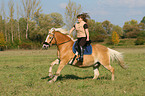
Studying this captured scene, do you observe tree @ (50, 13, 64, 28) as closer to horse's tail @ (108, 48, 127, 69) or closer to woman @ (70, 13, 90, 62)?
horse's tail @ (108, 48, 127, 69)

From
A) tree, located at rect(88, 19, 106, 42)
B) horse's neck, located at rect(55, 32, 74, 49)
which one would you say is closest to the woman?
horse's neck, located at rect(55, 32, 74, 49)

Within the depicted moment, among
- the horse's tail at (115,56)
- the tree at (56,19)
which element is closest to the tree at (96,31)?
the tree at (56,19)

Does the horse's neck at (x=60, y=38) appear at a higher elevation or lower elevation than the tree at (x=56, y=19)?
lower

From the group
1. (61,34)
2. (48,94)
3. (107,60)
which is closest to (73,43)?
(61,34)

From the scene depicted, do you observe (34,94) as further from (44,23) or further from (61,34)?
(44,23)

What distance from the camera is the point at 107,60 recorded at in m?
9.89

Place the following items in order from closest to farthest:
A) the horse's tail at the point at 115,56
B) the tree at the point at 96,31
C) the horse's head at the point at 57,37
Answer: the horse's head at the point at 57,37 → the horse's tail at the point at 115,56 → the tree at the point at 96,31

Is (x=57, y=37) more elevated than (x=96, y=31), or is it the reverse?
(x=96, y=31)

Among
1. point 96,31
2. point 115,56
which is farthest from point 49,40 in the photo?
point 96,31

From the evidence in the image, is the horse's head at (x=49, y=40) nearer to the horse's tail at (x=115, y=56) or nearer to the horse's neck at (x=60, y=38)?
the horse's neck at (x=60, y=38)

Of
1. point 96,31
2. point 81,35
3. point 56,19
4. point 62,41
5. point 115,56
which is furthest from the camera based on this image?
point 96,31

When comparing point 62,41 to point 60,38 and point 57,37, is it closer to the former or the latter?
point 60,38

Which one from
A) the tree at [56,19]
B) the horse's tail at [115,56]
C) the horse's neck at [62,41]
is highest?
the tree at [56,19]

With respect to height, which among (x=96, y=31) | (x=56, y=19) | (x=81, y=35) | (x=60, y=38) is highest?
(x=56, y=19)
